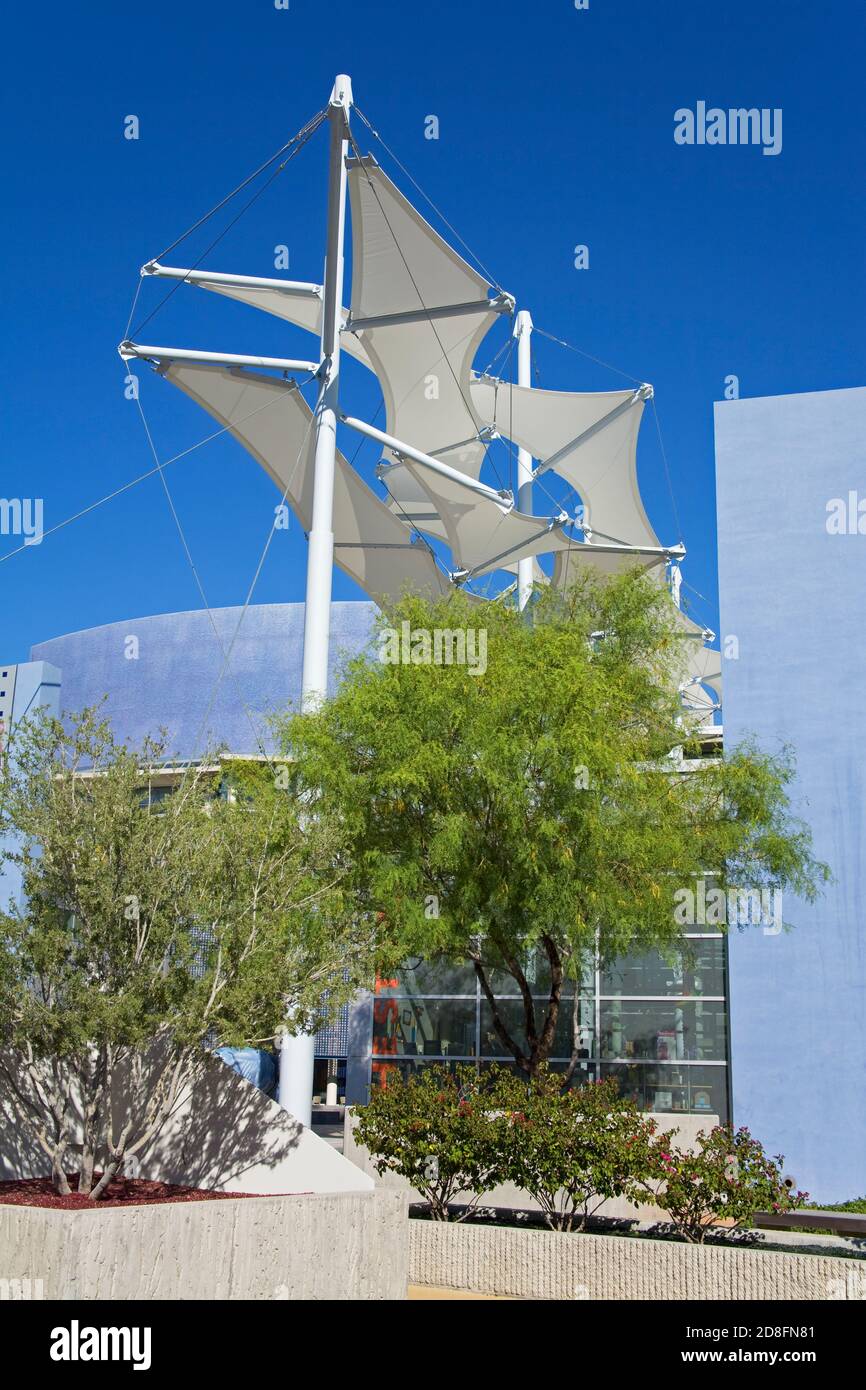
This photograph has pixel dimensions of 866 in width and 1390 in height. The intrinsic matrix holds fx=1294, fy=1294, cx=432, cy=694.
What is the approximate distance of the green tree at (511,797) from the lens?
589 inches

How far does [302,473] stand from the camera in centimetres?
2420

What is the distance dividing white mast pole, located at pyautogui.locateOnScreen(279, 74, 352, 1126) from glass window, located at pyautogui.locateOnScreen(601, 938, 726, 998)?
5866mm

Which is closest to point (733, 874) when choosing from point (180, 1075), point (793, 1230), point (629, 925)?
point (629, 925)

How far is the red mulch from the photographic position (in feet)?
32.8

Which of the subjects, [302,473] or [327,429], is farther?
[302,473]

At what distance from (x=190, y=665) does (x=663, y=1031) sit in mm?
32916

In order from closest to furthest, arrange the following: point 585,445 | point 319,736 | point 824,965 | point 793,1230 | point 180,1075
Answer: point 180,1075 < point 793,1230 < point 319,736 < point 824,965 < point 585,445

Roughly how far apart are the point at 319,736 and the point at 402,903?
2.35 m

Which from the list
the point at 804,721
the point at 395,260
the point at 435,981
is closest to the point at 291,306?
the point at 395,260

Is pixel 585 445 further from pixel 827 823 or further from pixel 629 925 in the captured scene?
pixel 629 925

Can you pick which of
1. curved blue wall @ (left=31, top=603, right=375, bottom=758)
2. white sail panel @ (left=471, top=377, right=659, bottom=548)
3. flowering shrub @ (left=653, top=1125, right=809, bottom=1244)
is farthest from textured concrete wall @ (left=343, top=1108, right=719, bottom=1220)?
curved blue wall @ (left=31, top=603, right=375, bottom=758)

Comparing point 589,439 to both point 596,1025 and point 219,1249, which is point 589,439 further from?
point 219,1249
